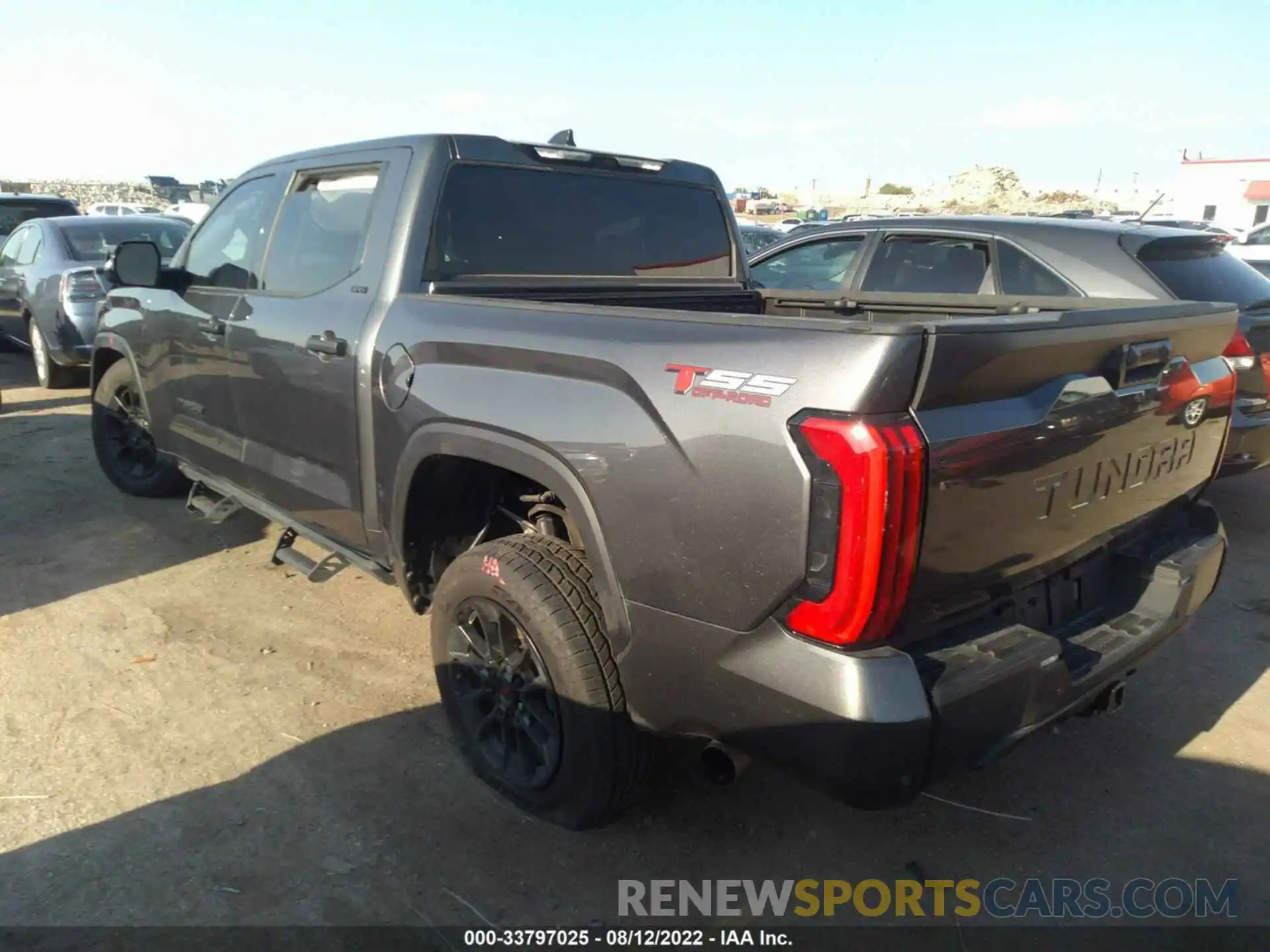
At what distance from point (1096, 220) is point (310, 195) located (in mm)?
4571

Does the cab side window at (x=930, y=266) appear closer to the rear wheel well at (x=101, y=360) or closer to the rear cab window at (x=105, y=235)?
the rear wheel well at (x=101, y=360)

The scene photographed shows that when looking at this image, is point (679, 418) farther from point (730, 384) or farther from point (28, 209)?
point (28, 209)

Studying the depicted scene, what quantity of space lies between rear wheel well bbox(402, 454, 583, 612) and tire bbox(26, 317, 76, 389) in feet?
24.1

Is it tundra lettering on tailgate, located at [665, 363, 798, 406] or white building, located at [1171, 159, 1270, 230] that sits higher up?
white building, located at [1171, 159, 1270, 230]

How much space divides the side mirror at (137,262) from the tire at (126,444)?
1.18 metres

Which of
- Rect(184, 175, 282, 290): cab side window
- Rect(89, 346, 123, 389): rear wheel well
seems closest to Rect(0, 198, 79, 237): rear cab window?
Rect(89, 346, 123, 389): rear wheel well

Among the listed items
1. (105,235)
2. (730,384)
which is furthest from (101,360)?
(730,384)

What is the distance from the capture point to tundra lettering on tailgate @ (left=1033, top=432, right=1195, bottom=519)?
84.4 inches

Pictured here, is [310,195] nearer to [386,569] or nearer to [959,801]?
[386,569]

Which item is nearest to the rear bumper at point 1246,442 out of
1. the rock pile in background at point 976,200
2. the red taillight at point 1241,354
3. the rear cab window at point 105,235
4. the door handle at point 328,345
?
the red taillight at point 1241,354

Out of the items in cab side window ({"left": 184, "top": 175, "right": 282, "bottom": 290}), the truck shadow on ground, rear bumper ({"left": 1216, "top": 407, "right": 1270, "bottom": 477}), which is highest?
cab side window ({"left": 184, "top": 175, "right": 282, "bottom": 290})

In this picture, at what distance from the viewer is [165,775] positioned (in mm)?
2959

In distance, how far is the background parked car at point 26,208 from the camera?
36.7ft

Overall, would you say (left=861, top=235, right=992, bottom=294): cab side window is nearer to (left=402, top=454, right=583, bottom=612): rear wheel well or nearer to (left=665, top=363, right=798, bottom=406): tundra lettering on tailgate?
(left=402, top=454, right=583, bottom=612): rear wheel well
